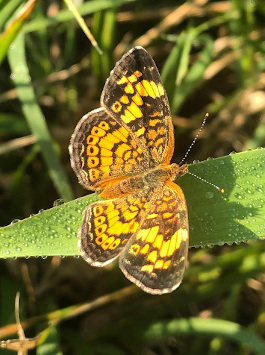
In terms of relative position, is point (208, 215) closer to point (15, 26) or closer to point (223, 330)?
point (223, 330)

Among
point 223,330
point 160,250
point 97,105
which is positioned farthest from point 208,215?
point 97,105

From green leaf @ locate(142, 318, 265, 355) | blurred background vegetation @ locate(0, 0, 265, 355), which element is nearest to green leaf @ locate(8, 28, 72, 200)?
blurred background vegetation @ locate(0, 0, 265, 355)

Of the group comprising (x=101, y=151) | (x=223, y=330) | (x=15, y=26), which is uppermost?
(x=15, y=26)

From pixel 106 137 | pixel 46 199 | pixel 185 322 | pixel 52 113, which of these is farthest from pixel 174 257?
pixel 52 113

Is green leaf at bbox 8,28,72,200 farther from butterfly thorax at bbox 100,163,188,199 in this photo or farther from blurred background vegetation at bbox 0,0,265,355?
butterfly thorax at bbox 100,163,188,199

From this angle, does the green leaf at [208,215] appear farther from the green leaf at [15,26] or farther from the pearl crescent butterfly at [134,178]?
the green leaf at [15,26]

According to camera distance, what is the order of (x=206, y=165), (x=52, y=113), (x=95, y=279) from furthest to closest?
(x=52, y=113) < (x=95, y=279) < (x=206, y=165)

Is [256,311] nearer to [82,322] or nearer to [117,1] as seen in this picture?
[82,322]
